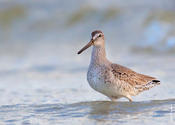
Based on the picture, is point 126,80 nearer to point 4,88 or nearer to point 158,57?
point 4,88

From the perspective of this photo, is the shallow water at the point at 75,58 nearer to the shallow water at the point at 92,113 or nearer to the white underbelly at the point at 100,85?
the shallow water at the point at 92,113

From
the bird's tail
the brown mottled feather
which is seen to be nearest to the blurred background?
the bird's tail

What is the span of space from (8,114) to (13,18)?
11.0m

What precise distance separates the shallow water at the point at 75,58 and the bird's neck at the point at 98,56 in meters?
0.63

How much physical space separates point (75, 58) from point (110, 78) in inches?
238

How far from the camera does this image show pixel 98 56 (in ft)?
26.0

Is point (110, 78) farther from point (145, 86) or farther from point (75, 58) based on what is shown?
point (75, 58)

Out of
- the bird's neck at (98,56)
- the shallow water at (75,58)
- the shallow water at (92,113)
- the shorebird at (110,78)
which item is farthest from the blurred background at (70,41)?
the bird's neck at (98,56)

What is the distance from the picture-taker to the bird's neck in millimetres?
7840

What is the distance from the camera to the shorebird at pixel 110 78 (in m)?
7.47

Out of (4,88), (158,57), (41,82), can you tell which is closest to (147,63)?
(158,57)

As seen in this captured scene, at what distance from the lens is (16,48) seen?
15586 mm

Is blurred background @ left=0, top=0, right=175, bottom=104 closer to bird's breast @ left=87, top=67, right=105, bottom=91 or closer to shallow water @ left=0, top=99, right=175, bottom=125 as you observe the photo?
shallow water @ left=0, top=99, right=175, bottom=125

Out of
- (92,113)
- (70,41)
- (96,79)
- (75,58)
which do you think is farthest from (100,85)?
(70,41)
